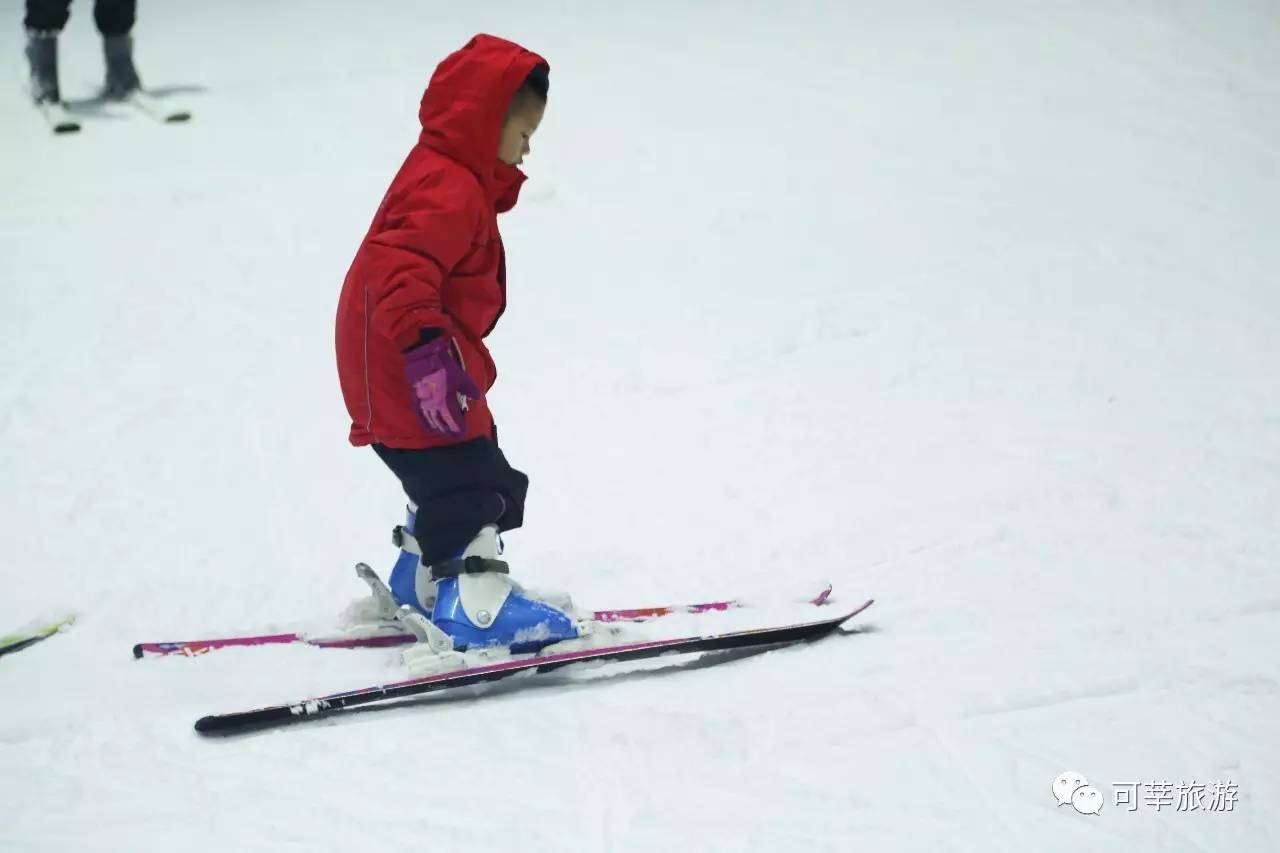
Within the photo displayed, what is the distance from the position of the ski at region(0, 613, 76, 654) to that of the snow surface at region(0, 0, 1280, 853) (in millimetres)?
53

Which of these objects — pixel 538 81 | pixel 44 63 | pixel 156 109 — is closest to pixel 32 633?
pixel 538 81

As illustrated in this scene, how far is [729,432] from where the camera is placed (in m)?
4.85

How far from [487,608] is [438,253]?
93cm

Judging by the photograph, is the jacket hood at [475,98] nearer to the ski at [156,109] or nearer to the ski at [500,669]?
the ski at [500,669]

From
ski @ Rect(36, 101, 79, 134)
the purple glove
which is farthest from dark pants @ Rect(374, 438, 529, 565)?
ski @ Rect(36, 101, 79, 134)

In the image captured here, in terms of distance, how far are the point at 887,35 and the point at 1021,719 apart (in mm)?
7630

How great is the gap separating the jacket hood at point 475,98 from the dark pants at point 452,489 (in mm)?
683

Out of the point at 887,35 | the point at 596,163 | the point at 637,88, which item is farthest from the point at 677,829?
the point at 887,35

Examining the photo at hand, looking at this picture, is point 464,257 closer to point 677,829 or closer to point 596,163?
point 677,829

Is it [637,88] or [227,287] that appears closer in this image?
[227,287]

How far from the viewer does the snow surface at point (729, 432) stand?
263 centimetres

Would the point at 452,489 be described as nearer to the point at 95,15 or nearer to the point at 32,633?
the point at 32,633

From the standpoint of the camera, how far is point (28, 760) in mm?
2746

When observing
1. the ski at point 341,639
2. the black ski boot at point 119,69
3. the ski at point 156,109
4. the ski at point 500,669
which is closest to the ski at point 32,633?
the ski at point 341,639
